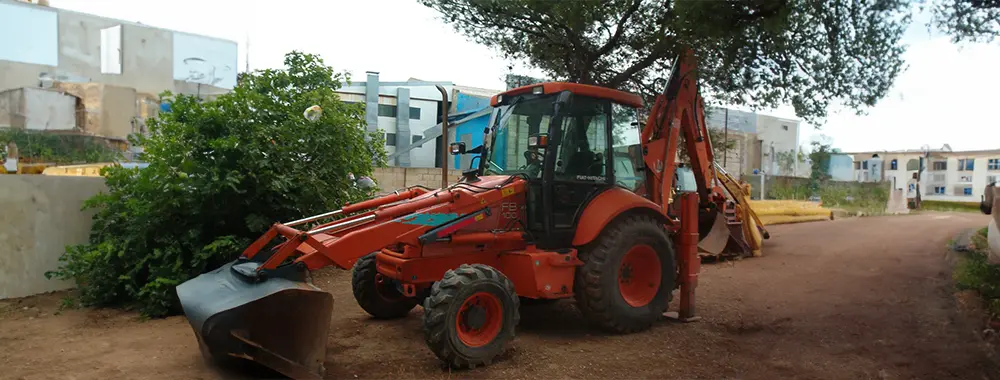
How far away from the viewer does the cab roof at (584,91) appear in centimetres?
603

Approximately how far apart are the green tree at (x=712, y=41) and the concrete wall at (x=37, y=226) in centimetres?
579

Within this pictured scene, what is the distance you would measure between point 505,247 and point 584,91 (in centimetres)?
168

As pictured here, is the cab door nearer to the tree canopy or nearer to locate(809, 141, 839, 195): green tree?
the tree canopy

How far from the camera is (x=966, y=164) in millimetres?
40188

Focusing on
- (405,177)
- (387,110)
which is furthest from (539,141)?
(387,110)

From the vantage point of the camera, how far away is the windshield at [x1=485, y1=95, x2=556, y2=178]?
6094mm

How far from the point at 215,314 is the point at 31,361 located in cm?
219

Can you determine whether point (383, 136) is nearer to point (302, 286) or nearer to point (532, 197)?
point (532, 197)

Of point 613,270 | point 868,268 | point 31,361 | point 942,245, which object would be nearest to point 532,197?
point 613,270

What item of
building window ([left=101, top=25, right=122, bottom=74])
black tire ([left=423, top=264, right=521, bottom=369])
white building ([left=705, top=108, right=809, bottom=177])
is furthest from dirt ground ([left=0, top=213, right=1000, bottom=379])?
building window ([left=101, top=25, right=122, bottom=74])

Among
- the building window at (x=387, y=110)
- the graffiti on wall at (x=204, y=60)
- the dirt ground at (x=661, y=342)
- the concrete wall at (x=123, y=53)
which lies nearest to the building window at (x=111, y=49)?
the concrete wall at (x=123, y=53)

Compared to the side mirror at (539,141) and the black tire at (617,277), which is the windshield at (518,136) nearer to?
the side mirror at (539,141)

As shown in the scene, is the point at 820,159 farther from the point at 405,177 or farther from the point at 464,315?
the point at 464,315

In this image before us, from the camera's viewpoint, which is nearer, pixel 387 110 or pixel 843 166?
pixel 387 110
